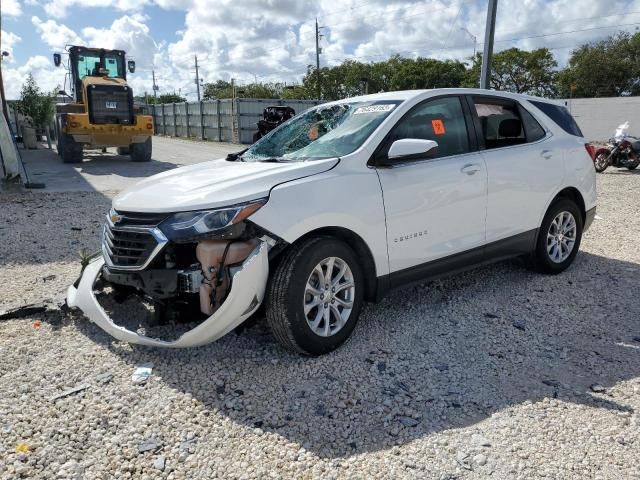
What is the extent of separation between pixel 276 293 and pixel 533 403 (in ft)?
5.17

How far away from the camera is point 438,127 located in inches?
163

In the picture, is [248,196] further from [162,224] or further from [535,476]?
[535,476]

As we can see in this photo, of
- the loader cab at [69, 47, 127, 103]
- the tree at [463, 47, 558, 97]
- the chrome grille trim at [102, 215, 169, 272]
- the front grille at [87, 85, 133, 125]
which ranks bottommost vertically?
the chrome grille trim at [102, 215, 169, 272]

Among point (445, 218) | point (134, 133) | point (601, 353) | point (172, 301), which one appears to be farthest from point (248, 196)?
point (134, 133)

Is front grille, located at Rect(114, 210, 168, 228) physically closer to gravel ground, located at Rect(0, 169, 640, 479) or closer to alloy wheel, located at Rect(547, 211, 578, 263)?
gravel ground, located at Rect(0, 169, 640, 479)

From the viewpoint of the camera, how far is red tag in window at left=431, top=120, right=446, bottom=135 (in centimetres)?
411

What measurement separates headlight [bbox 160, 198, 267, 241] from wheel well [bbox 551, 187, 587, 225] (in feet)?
10.7

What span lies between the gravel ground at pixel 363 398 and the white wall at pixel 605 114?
2670 cm

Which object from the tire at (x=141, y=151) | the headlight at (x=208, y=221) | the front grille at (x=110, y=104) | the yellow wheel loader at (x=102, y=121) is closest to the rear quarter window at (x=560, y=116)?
the headlight at (x=208, y=221)

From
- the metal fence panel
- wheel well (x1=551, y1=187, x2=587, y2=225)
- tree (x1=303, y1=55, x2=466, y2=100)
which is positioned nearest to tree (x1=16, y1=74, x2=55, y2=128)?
the metal fence panel

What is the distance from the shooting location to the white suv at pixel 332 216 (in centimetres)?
314

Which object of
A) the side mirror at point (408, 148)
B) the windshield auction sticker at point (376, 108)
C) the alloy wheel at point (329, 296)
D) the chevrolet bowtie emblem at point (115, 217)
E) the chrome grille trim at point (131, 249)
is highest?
the windshield auction sticker at point (376, 108)

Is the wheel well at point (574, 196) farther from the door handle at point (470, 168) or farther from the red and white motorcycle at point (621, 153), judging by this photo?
the red and white motorcycle at point (621, 153)

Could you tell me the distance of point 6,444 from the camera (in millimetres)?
2635
